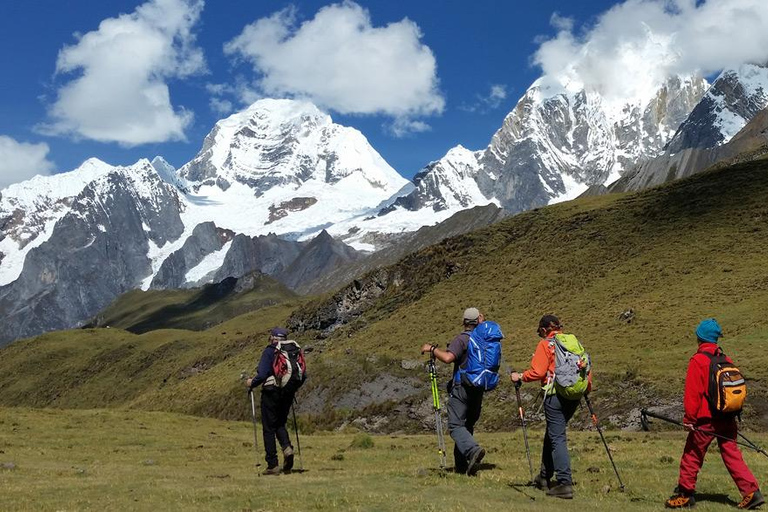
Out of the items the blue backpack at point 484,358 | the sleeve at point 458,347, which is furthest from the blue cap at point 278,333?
the blue backpack at point 484,358

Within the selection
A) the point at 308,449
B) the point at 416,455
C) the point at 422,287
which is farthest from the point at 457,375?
the point at 422,287

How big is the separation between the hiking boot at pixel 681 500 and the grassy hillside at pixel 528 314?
19538 millimetres

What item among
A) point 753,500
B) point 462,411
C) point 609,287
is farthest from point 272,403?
point 609,287

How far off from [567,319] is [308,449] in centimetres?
4073

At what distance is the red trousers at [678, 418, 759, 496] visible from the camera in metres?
13.4

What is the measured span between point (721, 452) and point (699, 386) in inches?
51.5

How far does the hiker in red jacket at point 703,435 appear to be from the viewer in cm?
1339

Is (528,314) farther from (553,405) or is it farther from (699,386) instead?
(699,386)

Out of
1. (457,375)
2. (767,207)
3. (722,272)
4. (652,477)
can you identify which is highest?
(767,207)

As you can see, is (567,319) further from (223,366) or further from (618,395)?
(223,366)

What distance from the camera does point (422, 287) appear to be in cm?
9156

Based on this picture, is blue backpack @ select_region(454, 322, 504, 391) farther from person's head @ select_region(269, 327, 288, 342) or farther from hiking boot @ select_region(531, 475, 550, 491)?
person's head @ select_region(269, 327, 288, 342)

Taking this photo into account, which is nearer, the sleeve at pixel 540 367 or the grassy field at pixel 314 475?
the grassy field at pixel 314 475

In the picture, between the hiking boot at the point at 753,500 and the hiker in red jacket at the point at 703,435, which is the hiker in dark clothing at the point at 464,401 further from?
the hiking boot at the point at 753,500
